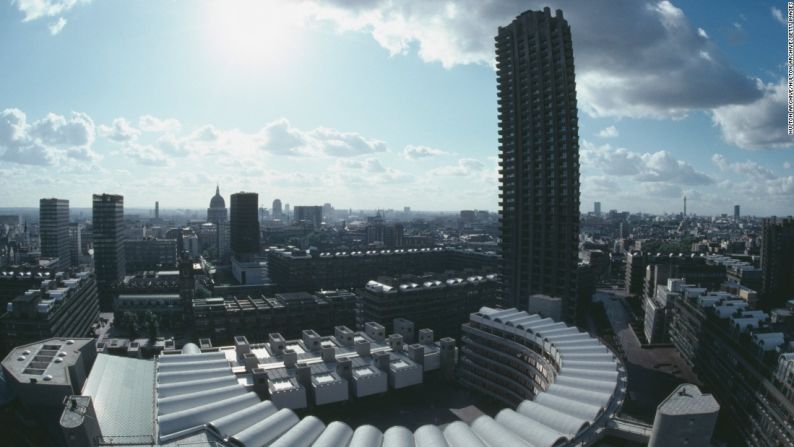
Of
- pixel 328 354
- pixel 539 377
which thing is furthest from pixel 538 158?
pixel 328 354

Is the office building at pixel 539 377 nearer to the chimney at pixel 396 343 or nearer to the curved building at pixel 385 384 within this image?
the curved building at pixel 385 384

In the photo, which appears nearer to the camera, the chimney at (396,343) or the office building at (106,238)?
the chimney at (396,343)

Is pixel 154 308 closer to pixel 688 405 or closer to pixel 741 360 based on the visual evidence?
pixel 688 405

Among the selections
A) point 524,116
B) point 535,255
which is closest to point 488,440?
point 535,255

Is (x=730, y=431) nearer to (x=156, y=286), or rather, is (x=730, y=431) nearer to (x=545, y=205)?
(x=545, y=205)

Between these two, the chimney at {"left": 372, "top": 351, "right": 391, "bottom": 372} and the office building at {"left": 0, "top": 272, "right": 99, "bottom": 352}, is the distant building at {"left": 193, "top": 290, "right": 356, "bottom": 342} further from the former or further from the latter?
the chimney at {"left": 372, "top": 351, "right": 391, "bottom": 372}

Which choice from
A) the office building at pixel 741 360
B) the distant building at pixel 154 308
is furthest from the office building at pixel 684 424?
the distant building at pixel 154 308

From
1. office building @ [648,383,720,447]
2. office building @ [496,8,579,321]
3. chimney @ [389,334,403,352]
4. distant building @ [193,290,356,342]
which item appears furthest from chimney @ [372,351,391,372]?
office building @ [648,383,720,447]
